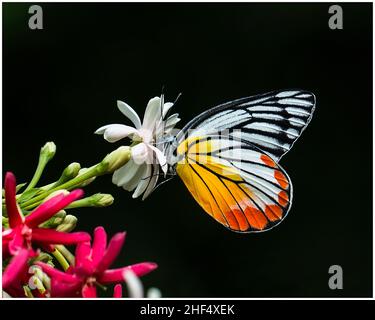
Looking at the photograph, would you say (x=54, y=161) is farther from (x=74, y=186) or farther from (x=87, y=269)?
(x=87, y=269)

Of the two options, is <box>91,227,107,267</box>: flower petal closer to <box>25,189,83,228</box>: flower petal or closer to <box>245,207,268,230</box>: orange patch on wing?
<box>25,189,83,228</box>: flower petal

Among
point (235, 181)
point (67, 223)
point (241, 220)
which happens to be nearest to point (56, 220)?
point (67, 223)

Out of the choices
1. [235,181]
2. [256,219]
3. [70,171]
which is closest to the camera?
[70,171]

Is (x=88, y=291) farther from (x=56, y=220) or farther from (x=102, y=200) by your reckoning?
(x=102, y=200)

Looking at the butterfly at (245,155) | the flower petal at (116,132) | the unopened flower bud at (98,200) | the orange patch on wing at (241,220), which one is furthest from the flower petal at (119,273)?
the orange patch on wing at (241,220)

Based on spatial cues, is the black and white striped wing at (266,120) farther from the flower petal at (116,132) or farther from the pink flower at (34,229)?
the pink flower at (34,229)
